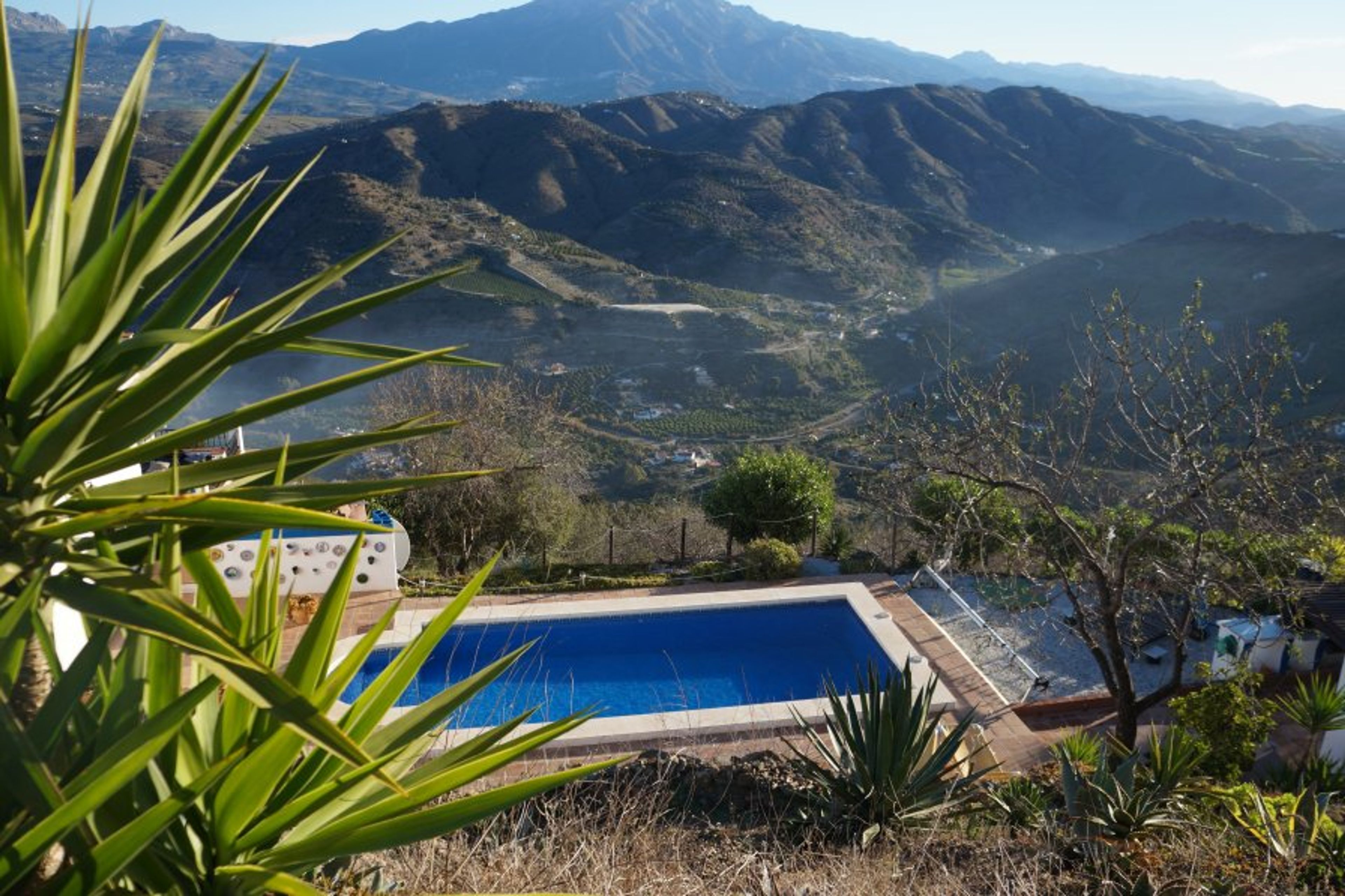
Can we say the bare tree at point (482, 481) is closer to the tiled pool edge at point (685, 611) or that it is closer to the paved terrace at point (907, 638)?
the paved terrace at point (907, 638)

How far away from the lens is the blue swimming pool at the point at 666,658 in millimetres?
8719

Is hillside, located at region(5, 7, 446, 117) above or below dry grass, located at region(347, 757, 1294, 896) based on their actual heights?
above

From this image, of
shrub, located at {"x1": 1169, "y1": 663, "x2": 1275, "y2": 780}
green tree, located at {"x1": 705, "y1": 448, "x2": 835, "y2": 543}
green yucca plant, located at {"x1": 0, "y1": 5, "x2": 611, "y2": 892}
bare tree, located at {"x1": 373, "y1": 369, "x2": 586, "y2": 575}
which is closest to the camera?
green yucca plant, located at {"x1": 0, "y1": 5, "x2": 611, "y2": 892}

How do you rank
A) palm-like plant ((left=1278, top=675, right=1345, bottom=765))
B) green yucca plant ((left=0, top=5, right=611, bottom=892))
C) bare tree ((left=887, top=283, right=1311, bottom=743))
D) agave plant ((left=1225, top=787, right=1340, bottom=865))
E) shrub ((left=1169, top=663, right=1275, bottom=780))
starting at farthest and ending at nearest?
palm-like plant ((left=1278, top=675, right=1345, bottom=765)), shrub ((left=1169, top=663, right=1275, bottom=780)), bare tree ((left=887, top=283, right=1311, bottom=743)), agave plant ((left=1225, top=787, right=1340, bottom=865)), green yucca plant ((left=0, top=5, right=611, bottom=892))

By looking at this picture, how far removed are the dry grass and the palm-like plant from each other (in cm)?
302

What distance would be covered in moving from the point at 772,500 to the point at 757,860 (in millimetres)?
8364

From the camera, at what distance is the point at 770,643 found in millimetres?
10203

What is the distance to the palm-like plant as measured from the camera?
7207 mm

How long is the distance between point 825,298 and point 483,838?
5612cm

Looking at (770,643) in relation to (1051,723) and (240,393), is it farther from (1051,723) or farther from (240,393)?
(240,393)

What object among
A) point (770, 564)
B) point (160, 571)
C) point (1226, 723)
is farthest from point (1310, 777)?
point (160, 571)

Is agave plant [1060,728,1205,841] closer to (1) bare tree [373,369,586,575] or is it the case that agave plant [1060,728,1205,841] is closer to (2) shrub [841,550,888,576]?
(2) shrub [841,550,888,576]

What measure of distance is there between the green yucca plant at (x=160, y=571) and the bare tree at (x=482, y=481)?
962cm

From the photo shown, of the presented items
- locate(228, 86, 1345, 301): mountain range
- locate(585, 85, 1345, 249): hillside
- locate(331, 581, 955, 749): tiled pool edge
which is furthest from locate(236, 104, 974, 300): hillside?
locate(331, 581, 955, 749): tiled pool edge
